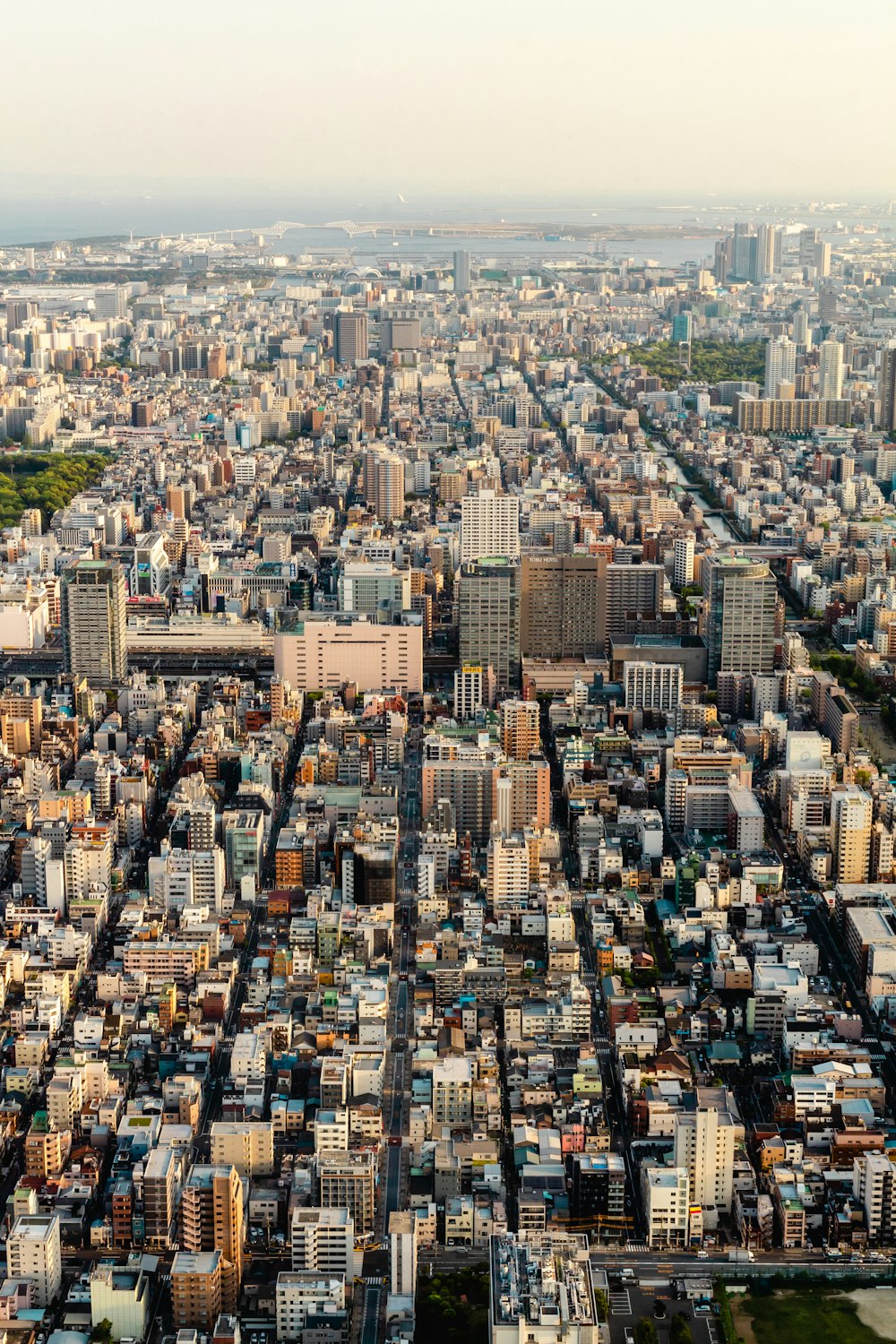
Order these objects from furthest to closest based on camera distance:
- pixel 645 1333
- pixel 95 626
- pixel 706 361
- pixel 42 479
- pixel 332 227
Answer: pixel 332 227
pixel 706 361
pixel 42 479
pixel 95 626
pixel 645 1333

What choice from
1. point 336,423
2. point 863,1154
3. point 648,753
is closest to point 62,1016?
point 863,1154

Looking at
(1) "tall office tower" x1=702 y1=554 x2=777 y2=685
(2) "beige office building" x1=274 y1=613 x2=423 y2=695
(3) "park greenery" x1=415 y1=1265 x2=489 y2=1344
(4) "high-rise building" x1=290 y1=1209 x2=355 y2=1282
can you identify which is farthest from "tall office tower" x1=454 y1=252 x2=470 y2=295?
(3) "park greenery" x1=415 y1=1265 x2=489 y2=1344

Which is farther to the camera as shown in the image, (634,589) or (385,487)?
(385,487)

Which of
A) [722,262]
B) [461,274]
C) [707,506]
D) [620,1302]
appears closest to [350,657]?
[620,1302]

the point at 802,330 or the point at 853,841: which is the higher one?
the point at 802,330

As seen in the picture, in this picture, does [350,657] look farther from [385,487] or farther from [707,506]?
[707,506]

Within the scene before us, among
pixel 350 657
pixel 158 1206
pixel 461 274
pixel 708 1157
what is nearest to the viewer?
pixel 158 1206

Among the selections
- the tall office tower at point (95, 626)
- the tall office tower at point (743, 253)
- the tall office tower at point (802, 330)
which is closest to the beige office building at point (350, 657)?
the tall office tower at point (95, 626)
